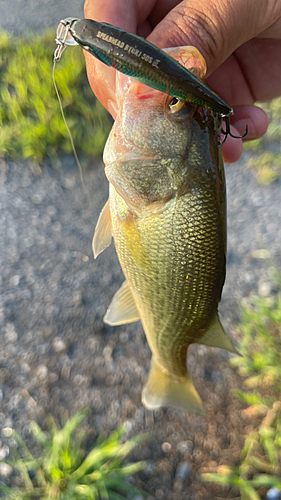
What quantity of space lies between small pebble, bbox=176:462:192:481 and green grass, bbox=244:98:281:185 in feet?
10.3

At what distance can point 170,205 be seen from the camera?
1211 millimetres

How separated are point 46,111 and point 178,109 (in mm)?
3147

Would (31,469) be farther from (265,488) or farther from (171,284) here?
(171,284)

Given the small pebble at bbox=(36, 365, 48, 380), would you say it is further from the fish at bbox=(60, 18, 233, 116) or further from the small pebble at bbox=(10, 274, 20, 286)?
the fish at bbox=(60, 18, 233, 116)

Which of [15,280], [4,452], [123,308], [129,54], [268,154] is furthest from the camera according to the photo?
[268,154]

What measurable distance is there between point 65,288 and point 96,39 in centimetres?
264

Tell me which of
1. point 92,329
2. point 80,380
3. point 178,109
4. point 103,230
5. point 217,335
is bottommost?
point 80,380

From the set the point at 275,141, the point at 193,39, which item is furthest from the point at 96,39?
the point at 275,141

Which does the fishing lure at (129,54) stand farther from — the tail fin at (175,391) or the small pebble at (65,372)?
the small pebble at (65,372)

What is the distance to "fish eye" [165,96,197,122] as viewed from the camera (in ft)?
3.57

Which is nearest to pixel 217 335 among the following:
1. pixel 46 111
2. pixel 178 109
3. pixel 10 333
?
pixel 178 109

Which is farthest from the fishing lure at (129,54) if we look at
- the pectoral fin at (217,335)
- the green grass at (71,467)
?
the green grass at (71,467)

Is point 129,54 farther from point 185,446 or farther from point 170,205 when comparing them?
point 185,446

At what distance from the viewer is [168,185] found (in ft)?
3.89
